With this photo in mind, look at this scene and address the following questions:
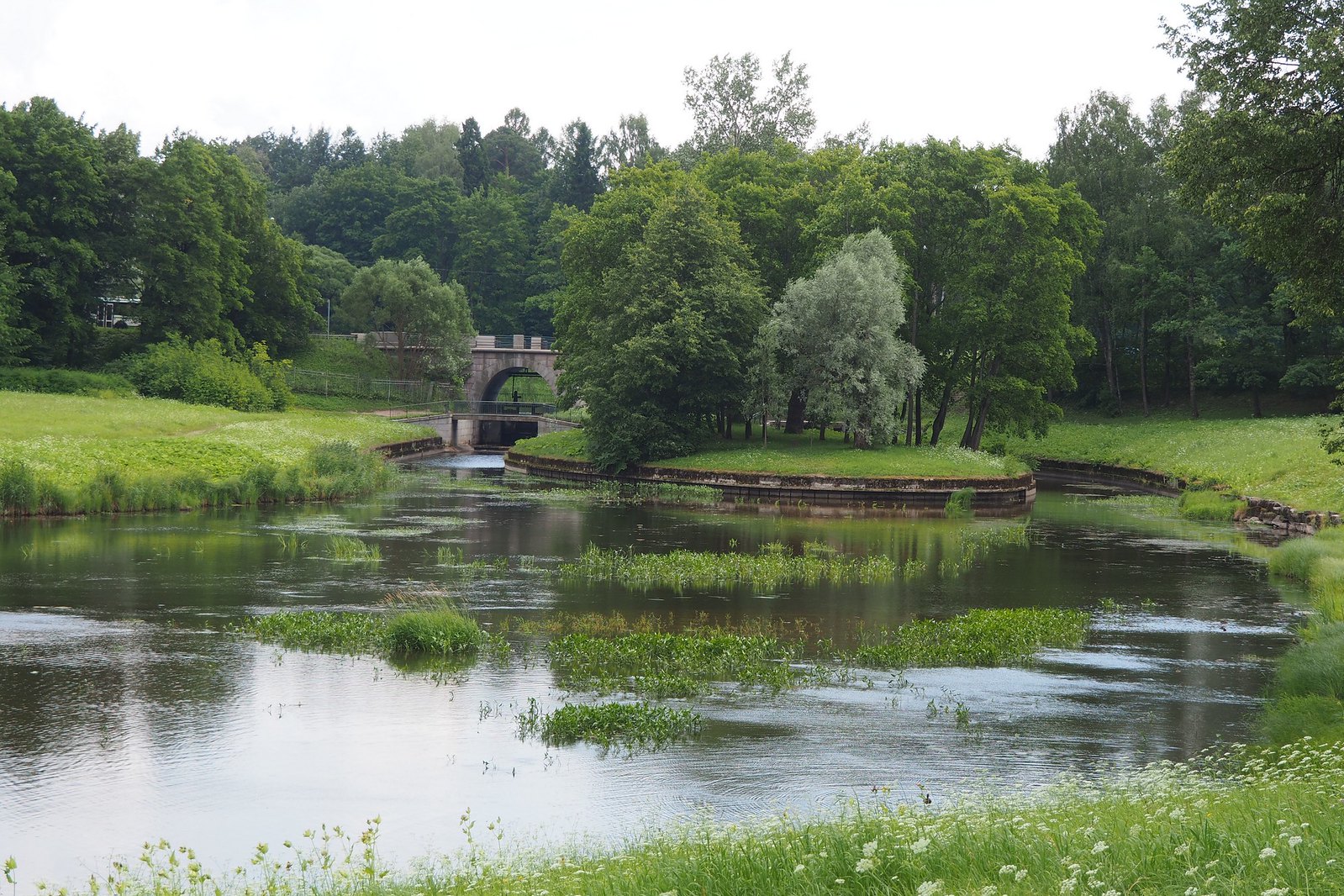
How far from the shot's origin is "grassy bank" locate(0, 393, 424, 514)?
35.3 metres

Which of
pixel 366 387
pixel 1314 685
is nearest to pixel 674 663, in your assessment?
pixel 1314 685

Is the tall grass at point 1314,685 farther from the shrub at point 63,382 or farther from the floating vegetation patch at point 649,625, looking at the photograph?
the shrub at point 63,382

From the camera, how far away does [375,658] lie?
18.3m

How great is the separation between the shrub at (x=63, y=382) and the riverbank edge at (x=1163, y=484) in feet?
162

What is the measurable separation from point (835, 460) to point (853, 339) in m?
5.36

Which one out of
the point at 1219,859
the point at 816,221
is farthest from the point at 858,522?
the point at 1219,859

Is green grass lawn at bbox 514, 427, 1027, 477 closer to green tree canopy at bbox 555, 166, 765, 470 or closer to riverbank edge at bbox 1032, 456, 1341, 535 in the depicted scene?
green tree canopy at bbox 555, 166, 765, 470

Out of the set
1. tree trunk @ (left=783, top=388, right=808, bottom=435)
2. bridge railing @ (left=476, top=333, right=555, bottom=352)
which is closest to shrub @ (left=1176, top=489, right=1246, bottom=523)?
tree trunk @ (left=783, top=388, right=808, bottom=435)

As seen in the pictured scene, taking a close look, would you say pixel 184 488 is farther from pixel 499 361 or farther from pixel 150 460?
pixel 499 361

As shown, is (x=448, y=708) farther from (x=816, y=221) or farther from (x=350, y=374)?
(x=350, y=374)

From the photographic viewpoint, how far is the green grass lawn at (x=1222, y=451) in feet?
139

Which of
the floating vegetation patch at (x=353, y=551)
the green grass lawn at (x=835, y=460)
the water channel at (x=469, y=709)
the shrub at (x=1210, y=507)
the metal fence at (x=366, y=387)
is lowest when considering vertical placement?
the water channel at (x=469, y=709)

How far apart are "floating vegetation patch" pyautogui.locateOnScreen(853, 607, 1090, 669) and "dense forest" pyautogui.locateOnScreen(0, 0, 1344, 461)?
84.8 feet

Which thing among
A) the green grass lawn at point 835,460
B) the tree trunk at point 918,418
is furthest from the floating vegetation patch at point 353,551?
the tree trunk at point 918,418
